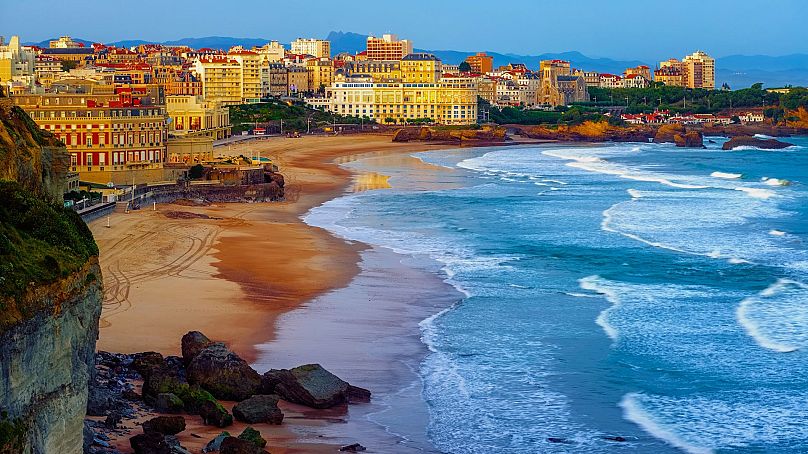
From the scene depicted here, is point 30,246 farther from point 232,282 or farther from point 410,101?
point 410,101

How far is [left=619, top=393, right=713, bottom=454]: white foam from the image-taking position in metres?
15.8

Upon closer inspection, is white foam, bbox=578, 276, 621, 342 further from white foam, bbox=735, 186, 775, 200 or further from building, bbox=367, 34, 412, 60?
building, bbox=367, 34, 412, 60

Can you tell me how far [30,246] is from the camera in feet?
38.6

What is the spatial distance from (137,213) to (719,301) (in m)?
18.1

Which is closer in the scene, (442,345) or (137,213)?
(442,345)

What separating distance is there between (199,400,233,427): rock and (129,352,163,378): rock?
1.88 metres

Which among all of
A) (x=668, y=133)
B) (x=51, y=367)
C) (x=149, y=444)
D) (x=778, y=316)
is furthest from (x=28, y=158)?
(x=668, y=133)

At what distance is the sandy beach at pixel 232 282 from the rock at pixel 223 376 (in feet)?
→ 2.37

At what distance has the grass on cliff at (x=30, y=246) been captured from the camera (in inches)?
406

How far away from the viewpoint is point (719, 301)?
81.8 ft

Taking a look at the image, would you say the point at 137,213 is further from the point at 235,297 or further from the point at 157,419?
the point at 157,419

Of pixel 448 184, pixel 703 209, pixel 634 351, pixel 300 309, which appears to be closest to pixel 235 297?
pixel 300 309

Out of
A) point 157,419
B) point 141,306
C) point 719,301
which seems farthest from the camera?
point 719,301

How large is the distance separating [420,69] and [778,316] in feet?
334
